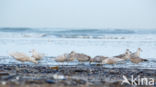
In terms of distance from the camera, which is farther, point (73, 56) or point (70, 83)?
point (73, 56)

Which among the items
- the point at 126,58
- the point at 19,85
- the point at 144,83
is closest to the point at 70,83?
the point at 19,85

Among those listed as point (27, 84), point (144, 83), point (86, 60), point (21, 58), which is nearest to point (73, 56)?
point (86, 60)

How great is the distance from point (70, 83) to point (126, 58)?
21.8 ft

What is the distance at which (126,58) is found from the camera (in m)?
13.1

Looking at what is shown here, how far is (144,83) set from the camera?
296 inches

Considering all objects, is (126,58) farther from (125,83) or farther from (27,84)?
(27,84)

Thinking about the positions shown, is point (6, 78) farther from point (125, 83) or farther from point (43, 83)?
point (125, 83)

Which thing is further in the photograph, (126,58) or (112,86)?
(126,58)

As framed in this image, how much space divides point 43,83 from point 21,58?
4.78 meters

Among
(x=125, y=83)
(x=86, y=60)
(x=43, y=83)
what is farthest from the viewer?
(x=86, y=60)

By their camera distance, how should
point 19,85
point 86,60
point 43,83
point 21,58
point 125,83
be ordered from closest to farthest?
point 19,85 → point 43,83 → point 125,83 → point 21,58 → point 86,60

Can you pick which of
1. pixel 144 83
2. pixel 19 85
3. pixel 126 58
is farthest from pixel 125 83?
pixel 126 58

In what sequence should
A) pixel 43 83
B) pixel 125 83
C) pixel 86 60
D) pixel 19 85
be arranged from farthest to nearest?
1. pixel 86 60
2. pixel 125 83
3. pixel 43 83
4. pixel 19 85

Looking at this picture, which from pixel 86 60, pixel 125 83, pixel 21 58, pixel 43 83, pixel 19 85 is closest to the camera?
pixel 19 85
